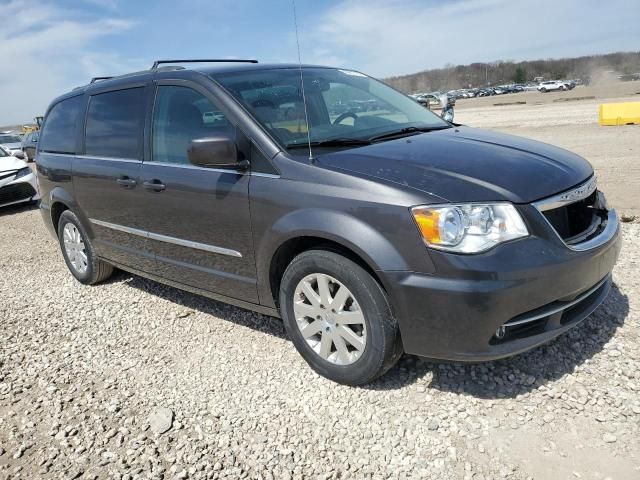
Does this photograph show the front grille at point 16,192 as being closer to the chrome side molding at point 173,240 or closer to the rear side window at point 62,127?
the rear side window at point 62,127

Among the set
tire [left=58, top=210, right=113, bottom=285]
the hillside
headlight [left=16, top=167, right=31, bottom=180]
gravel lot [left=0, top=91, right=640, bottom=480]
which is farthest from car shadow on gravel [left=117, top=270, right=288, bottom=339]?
the hillside

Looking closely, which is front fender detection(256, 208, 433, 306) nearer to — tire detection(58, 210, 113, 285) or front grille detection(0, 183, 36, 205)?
tire detection(58, 210, 113, 285)

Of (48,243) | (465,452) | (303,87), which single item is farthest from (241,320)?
(48,243)

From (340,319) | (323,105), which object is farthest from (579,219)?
(323,105)

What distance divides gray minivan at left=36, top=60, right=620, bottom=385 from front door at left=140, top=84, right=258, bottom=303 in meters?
0.01

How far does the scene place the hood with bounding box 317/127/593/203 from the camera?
104 inches

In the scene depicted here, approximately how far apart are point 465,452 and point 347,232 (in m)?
1.18

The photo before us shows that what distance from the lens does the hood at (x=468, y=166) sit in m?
2.63

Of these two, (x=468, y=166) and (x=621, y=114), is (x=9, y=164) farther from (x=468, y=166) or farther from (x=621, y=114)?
(x=621, y=114)

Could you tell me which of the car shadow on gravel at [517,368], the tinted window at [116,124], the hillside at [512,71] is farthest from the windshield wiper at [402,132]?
the hillside at [512,71]

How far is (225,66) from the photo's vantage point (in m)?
3.93

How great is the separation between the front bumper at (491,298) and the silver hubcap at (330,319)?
296mm

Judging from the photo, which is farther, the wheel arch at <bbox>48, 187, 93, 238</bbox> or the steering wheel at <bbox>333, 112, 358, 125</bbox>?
the wheel arch at <bbox>48, 187, 93, 238</bbox>

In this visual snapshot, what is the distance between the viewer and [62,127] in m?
5.20
